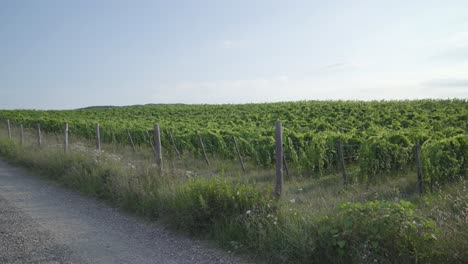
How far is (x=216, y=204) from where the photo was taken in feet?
20.4

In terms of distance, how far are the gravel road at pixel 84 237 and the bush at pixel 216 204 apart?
34 cm

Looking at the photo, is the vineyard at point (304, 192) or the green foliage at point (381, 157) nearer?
the vineyard at point (304, 192)

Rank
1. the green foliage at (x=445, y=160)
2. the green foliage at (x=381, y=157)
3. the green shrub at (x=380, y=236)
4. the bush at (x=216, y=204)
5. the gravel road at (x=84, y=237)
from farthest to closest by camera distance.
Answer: the green foliage at (x=381, y=157) → the green foliage at (x=445, y=160) → the bush at (x=216, y=204) → the gravel road at (x=84, y=237) → the green shrub at (x=380, y=236)

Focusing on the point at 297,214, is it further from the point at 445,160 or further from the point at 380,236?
the point at 445,160

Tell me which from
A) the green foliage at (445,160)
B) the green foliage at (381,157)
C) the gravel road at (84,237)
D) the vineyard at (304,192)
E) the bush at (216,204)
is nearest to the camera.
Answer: the vineyard at (304,192)

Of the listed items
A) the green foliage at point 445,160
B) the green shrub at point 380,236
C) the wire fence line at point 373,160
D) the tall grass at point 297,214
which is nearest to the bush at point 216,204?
the tall grass at point 297,214

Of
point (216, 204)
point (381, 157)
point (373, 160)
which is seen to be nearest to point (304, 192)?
point (373, 160)

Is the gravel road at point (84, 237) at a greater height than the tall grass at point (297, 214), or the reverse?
the tall grass at point (297, 214)

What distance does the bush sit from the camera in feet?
19.9

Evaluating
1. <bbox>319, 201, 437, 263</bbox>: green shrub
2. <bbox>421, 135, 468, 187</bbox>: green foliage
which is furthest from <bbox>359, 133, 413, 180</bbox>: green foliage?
<bbox>319, 201, 437, 263</bbox>: green shrub

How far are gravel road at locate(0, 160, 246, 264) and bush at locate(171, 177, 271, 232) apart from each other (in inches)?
13.4

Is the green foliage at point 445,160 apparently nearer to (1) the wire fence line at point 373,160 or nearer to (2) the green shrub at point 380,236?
(1) the wire fence line at point 373,160

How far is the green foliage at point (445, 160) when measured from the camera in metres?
8.93

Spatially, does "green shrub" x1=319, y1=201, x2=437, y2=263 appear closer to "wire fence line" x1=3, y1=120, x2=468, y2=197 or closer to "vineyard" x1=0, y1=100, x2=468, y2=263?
"vineyard" x1=0, y1=100, x2=468, y2=263
